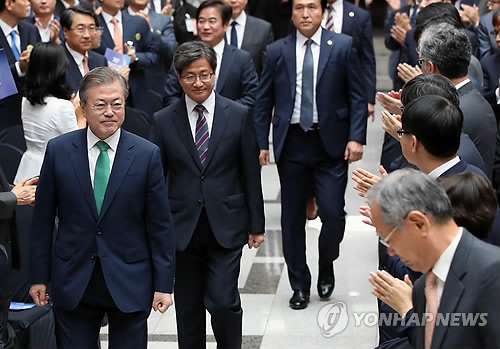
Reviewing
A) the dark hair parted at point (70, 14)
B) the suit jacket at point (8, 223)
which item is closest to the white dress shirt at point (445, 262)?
the suit jacket at point (8, 223)

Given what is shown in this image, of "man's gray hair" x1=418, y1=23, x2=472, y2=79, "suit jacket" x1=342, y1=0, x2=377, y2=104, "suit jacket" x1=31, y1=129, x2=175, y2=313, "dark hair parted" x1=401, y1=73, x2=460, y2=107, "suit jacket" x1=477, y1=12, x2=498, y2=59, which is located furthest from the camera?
"suit jacket" x1=477, y1=12, x2=498, y2=59

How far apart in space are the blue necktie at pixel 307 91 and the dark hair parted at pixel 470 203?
337 centimetres

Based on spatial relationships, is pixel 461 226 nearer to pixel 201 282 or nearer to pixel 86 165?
pixel 86 165

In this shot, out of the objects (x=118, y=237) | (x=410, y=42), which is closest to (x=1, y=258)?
(x=118, y=237)

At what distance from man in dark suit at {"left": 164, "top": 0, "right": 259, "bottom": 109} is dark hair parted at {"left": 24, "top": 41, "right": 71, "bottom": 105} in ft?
3.28

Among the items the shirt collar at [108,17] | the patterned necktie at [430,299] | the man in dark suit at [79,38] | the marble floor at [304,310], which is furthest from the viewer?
the shirt collar at [108,17]

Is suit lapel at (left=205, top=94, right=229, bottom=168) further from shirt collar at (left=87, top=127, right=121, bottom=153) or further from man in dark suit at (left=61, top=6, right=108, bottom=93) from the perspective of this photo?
man in dark suit at (left=61, top=6, right=108, bottom=93)

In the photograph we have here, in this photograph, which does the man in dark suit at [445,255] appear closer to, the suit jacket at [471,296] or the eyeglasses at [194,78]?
the suit jacket at [471,296]

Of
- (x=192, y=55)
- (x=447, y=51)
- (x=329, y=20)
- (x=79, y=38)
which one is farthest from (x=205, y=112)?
(x=329, y=20)

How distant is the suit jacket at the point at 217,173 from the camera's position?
5.55m

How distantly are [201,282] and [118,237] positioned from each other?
3.59 feet

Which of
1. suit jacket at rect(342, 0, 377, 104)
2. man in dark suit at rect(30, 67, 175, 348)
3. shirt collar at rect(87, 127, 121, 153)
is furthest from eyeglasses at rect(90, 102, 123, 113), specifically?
suit jacket at rect(342, 0, 377, 104)

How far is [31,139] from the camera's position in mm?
6535

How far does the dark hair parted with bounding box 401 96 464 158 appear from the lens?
13.1 feet
